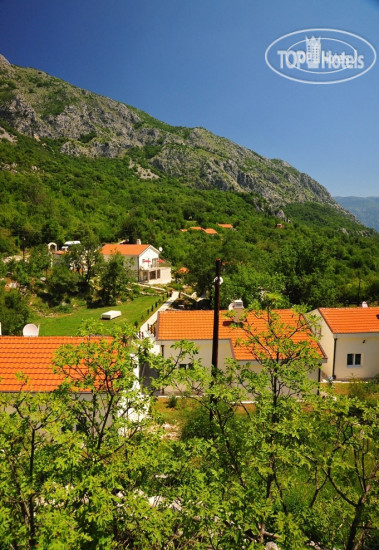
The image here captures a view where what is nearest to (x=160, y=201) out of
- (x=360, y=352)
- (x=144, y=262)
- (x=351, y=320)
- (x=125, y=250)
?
(x=125, y=250)

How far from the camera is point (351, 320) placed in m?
18.7

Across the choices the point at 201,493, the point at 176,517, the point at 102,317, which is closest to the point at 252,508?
the point at 201,493

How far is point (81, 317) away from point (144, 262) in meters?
17.1

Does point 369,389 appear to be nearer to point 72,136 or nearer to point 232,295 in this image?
point 232,295

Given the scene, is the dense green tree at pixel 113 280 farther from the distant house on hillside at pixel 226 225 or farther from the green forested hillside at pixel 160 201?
the distant house on hillside at pixel 226 225

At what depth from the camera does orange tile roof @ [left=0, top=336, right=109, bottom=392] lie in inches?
447

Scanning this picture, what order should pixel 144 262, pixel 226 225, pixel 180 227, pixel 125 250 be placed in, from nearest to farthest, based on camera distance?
pixel 144 262 → pixel 125 250 → pixel 180 227 → pixel 226 225

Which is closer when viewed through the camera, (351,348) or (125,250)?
(351,348)

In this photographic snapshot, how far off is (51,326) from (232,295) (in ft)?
57.0

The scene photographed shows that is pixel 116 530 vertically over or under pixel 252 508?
under

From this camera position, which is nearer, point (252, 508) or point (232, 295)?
point (252, 508)

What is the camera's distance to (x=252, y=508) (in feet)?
14.4

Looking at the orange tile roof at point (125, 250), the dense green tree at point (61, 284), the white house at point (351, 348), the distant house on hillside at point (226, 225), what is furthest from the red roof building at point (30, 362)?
the distant house on hillside at point (226, 225)

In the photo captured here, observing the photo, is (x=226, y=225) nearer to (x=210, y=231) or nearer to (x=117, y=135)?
(x=210, y=231)
